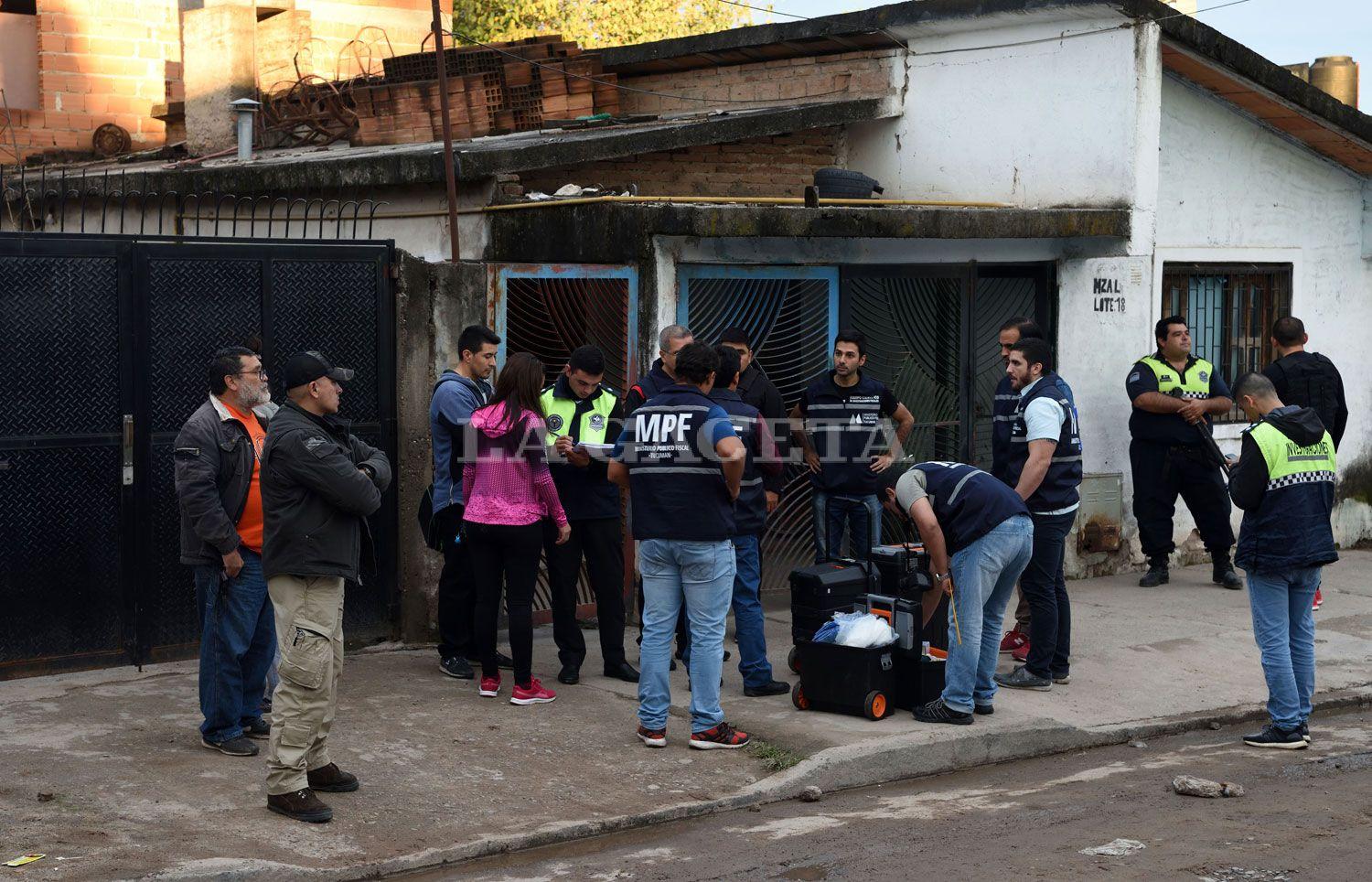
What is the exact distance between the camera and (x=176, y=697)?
304 inches

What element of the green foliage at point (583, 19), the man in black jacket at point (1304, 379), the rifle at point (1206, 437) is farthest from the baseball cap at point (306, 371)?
the green foliage at point (583, 19)

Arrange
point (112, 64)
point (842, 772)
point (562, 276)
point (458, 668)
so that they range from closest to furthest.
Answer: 1. point (842, 772)
2. point (458, 668)
3. point (562, 276)
4. point (112, 64)

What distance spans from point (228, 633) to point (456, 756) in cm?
115

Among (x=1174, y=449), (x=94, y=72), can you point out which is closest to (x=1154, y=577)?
(x=1174, y=449)

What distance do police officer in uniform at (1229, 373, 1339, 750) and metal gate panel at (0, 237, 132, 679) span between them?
5686 mm

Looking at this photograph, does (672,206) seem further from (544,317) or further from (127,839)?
(127,839)

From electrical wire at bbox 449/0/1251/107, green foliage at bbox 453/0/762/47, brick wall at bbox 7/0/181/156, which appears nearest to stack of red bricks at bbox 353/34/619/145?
electrical wire at bbox 449/0/1251/107

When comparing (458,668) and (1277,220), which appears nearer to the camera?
(458,668)

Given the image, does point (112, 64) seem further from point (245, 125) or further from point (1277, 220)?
point (1277, 220)

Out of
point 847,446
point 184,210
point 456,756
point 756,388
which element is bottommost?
point 456,756

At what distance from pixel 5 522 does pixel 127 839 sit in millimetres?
2653

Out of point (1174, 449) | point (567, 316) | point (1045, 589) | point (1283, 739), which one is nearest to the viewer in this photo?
point (1283, 739)

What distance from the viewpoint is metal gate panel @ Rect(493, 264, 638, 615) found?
30.6 ft

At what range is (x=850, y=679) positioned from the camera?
7.59 m
